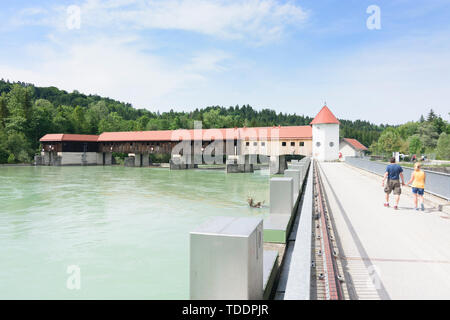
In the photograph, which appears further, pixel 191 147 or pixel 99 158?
pixel 99 158

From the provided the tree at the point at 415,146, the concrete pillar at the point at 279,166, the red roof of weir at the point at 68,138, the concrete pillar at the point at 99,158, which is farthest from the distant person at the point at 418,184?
the tree at the point at 415,146

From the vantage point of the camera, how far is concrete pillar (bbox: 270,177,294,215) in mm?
6219

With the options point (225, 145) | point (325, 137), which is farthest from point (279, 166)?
point (225, 145)

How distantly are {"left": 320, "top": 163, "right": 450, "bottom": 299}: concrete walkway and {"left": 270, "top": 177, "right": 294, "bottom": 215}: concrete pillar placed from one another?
124cm

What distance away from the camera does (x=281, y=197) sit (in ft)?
20.6

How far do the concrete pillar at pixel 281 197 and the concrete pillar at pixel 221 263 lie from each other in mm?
3695

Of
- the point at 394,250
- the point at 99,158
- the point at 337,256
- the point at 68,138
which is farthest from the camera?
the point at 99,158

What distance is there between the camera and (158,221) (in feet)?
50.7

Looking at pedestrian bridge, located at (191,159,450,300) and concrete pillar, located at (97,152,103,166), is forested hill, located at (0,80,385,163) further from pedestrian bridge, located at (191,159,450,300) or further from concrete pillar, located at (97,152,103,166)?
pedestrian bridge, located at (191,159,450,300)

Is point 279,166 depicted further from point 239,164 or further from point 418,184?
point 418,184

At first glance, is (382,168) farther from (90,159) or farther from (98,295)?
(90,159)

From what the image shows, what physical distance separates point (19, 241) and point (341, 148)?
222ft
